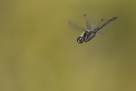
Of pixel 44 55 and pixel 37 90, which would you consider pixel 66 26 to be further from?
pixel 37 90

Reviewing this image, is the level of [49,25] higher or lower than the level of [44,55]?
higher

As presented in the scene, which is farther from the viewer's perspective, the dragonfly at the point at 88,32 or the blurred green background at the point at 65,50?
the blurred green background at the point at 65,50

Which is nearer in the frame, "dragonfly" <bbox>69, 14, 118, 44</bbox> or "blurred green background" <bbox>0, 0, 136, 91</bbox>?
"dragonfly" <bbox>69, 14, 118, 44</bbox>

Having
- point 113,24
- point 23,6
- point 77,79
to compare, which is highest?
point 23,6

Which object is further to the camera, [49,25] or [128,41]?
[49,25]

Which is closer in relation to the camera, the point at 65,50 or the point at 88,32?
the point at 88,32

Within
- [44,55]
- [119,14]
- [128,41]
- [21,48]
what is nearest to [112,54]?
[128,41]

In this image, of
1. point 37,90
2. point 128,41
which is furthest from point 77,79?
point 128,41
